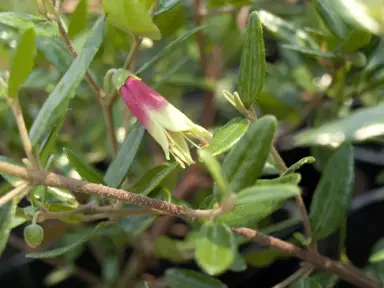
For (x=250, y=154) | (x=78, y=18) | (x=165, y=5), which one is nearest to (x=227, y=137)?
(x=250, y=154)

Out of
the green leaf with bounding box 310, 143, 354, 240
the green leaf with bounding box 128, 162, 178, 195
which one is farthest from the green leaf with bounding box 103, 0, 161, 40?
the green leaf with bounding box 310, 143, 354, 240

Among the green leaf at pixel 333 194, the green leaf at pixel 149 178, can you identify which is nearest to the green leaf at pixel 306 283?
the green leaf at pixel 333 194

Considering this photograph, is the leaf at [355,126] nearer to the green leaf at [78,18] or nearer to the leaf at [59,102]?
the leaf at [59,102]

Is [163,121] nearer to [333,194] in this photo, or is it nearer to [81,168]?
[81,168]

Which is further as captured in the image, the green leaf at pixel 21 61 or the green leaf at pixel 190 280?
the green leaf at pixel 190 280

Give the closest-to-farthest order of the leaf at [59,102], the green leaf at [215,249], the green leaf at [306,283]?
1. the green leaf at [215,249]
2. the leaf at [59,102]
3. the green leaf at [306,283]

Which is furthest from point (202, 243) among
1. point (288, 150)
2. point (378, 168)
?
point (378, 168)

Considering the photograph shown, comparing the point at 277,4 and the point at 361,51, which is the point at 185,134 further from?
the point at 277,4

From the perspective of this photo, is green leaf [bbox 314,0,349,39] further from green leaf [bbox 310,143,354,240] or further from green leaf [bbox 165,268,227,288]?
green leaf [bbox 165,268,227,288]
